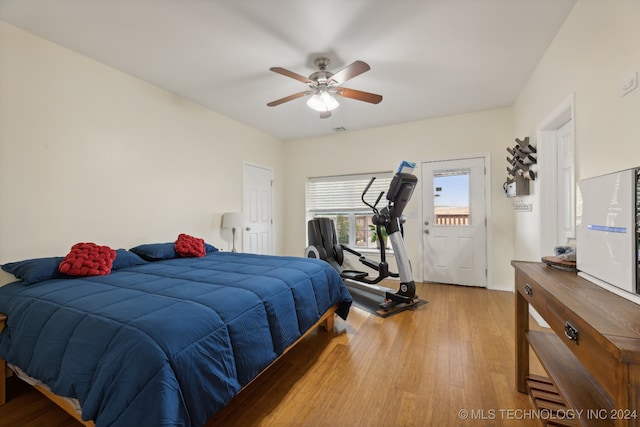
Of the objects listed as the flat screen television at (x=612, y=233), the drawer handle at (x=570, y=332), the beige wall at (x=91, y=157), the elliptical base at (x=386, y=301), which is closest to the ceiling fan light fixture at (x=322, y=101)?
the beige wall at (x=91, y=157)

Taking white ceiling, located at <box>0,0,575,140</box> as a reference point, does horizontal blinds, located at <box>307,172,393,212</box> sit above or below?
below

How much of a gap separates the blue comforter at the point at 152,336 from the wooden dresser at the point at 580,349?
1.37 meters

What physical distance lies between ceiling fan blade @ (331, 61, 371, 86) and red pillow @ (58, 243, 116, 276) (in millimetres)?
2437

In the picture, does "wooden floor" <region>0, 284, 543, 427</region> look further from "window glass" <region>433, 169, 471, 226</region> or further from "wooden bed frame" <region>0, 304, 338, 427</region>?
"window glass" <region>433, 169, 471, 226</region>

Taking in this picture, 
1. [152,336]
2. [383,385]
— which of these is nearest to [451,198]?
[383,385]

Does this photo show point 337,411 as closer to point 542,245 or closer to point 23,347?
point 23,347

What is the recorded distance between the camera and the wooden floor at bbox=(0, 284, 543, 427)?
1.51 m

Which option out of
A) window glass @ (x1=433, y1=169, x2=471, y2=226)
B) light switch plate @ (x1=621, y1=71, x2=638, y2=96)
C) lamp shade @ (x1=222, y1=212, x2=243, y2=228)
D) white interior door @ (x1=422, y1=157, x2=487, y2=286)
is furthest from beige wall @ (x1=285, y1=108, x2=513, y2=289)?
light switch plate @ (x1=621, y1=71, x2=638, y2=96)

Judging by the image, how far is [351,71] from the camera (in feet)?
7.45

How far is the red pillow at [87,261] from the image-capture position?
80.8 inches

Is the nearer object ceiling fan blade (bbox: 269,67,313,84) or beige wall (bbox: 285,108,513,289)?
ceiling fan blade (bbox: 269,67,313,84)

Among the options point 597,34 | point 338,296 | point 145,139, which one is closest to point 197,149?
point 145,139

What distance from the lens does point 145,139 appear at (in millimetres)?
3068

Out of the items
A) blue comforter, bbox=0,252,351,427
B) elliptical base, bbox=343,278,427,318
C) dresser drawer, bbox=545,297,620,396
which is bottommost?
elliptical base, bbox=343,278,427,318
